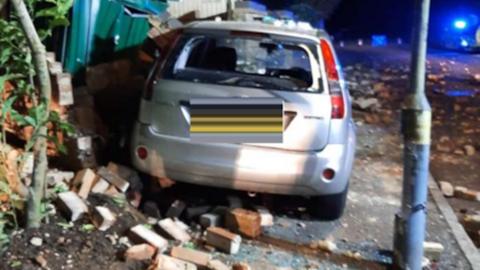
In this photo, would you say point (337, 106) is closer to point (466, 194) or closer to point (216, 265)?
point (216, 265)

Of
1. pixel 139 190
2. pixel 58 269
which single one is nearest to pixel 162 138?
pixel 139 190

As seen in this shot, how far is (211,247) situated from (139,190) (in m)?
1.00

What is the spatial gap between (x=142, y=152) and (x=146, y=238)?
0.93 metres

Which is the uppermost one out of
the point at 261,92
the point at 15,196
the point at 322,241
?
the point at 261,92

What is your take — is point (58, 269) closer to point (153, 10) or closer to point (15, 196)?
point (15, 196)

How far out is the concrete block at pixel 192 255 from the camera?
4.16m

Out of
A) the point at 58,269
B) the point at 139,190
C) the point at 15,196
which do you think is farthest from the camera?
the point at 139,190

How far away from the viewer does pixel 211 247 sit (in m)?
4.61

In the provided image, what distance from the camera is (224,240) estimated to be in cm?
455

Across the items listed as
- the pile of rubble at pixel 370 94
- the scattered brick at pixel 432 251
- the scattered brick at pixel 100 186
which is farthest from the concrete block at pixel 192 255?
the pile of rubble at pixel 370 94

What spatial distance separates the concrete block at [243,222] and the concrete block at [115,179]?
918mm

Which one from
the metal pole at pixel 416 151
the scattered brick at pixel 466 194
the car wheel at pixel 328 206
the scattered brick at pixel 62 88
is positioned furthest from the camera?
the scattered brick at pixel 466 194

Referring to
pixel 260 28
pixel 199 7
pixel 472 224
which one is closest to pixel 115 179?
pixel 260 28

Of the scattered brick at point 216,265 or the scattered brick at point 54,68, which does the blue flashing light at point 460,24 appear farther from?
the scattered brick at point 216,265
